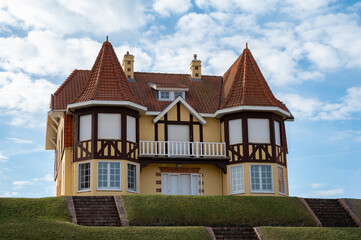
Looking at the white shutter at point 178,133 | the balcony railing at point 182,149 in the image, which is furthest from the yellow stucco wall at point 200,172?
the white shutter at point 178,133

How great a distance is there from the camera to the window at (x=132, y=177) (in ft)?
113

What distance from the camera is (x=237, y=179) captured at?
35938mm

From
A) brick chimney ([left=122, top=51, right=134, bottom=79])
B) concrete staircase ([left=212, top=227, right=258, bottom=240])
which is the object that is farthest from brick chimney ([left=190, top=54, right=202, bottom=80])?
concrete staircase ([left=212, top=227, right=258, bottom=240])

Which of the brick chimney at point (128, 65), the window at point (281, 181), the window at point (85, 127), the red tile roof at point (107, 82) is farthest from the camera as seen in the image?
the brick chimney at point (128, 65)

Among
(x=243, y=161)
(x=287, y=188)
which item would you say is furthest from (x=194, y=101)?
(x=287, y=188)

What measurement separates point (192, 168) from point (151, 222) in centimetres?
965

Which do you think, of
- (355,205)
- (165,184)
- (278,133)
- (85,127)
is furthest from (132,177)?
(355,205)

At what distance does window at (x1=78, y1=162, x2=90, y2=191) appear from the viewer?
111 ft

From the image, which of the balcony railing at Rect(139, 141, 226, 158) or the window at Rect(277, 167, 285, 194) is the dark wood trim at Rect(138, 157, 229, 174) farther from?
the window at Rect(277, 167, 285, 194)

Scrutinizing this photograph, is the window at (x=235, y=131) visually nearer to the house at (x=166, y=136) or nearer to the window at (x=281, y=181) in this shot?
the house at (x=166, y=136)

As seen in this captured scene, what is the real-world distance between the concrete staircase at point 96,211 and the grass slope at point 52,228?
29.1 inches

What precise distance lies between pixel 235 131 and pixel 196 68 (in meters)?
7.43

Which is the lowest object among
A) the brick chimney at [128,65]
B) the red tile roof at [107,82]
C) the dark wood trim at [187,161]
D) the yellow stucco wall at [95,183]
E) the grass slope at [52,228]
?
the grass slope at [52,228]

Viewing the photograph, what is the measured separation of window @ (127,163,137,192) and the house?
0.06m
